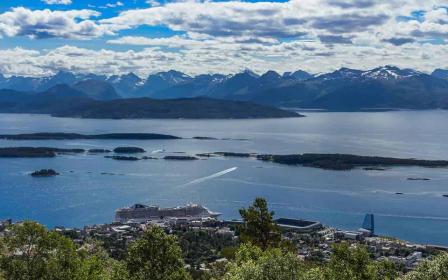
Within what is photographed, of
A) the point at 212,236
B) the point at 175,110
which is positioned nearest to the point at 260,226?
the point at 212,236

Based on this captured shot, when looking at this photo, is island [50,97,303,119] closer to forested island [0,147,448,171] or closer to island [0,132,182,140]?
island [0,132,182,140]

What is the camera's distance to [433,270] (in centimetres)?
1113

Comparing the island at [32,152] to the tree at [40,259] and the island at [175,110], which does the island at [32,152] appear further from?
the island at [175,110]

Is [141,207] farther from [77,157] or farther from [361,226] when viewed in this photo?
[77,157]

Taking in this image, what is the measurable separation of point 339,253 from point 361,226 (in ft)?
95.7

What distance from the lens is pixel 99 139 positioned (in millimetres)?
108438

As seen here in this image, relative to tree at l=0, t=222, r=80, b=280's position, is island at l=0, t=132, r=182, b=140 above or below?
below

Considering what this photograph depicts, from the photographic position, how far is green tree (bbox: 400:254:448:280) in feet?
36.2

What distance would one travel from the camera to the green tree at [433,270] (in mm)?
11023

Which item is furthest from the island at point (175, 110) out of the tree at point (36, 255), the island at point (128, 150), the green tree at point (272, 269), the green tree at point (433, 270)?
the green tree at point (272, 269)

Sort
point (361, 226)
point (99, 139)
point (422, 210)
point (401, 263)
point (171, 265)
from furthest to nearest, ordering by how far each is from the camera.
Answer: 1. point (99, 139)
2. point (422, 210)
3. point (361, 226)
4. point (401, 263)
5. point (171, 265)

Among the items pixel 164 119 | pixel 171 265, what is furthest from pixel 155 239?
pixel 164 119

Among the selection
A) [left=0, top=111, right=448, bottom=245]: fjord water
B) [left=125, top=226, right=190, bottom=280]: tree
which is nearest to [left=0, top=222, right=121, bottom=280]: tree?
[left=125, top=226, right=190, bottom=280]: tree

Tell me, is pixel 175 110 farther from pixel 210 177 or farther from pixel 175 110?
pixel 210 177
